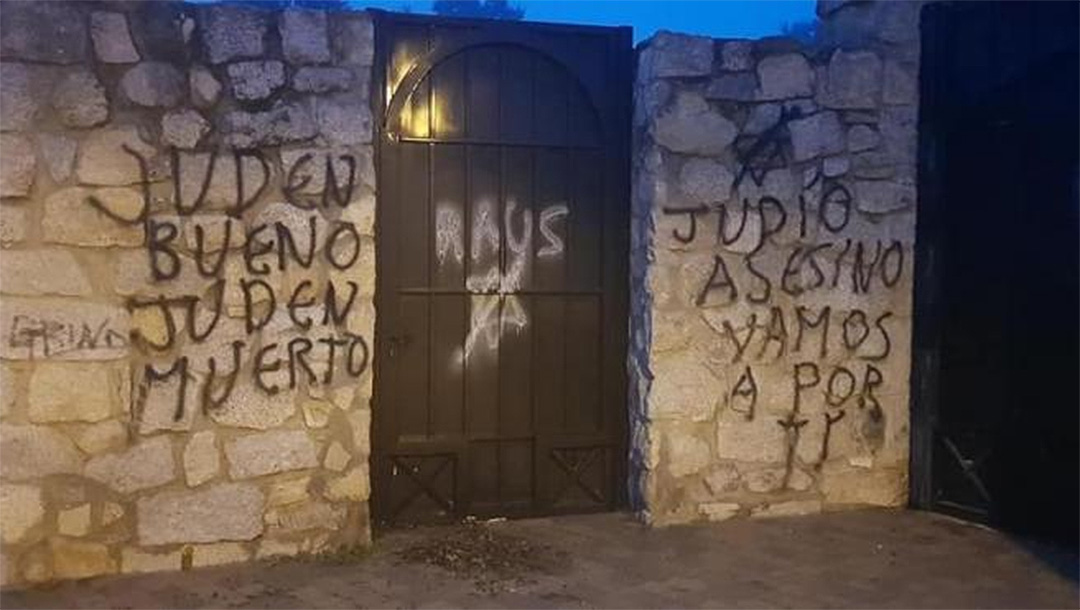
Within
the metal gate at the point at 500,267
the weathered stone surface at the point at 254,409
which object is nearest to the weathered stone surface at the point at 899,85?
the metal gate at the point at 500,267

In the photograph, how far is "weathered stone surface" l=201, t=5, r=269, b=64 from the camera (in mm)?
4680

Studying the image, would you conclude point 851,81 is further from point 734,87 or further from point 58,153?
point 58,153

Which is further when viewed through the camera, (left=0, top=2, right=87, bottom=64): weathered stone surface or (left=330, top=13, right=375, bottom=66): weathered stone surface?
(left=330, top=13, right=375, bottom=66): weathered stone surface

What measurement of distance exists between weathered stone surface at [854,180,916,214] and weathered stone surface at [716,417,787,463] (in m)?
1.25

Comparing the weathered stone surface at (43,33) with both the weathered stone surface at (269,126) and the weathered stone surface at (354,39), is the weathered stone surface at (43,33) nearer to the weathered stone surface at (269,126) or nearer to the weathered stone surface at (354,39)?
the weathered stone surface at (269,126)

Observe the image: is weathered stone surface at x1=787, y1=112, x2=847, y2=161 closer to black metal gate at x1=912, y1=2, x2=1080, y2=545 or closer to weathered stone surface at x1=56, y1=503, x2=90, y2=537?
black metal gate at x1=912, y1=2, x2=1080, y2=545

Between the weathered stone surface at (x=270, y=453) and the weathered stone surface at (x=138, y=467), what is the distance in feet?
0.84

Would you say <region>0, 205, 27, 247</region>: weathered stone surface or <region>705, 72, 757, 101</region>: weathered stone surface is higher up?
<region>705, 72, 757, 101</region>: weathered stone surface

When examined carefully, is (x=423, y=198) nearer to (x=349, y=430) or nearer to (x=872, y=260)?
(x=349, y=430)

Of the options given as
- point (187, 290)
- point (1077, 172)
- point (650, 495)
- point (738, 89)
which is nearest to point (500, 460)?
point (650, 495)

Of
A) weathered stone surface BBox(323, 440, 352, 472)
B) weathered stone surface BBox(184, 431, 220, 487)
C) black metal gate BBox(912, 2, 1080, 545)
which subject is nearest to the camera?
weathered stone surface BBox(184, 431, 220, 487)

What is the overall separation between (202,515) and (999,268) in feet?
13.2

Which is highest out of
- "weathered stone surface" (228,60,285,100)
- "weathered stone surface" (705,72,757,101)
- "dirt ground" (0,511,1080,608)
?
"weathered stone surface" (705,72,757,101)

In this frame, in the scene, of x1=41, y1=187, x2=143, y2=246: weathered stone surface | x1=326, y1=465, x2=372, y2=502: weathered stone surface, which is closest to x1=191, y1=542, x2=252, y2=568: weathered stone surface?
x1=326, y1=465, x2=372, y2=502: weathered stone surface
